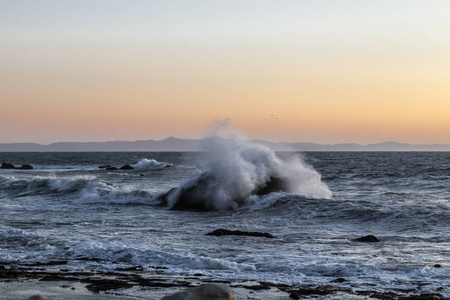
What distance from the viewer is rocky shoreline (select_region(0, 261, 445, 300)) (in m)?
8.34

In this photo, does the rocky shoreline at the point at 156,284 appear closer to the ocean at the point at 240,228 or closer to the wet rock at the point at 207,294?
the ocean at the point at 240,228

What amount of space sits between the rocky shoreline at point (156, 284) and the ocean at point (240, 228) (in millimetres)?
199

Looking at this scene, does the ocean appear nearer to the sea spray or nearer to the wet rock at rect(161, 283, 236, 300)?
the sea spray

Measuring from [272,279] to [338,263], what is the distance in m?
1.71

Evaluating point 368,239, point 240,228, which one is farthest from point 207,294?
point 240,228

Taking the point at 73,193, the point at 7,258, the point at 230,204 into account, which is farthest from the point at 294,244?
the point at 73,193

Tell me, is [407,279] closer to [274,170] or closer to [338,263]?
[338,263]

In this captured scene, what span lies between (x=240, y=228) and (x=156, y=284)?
718 centimetres

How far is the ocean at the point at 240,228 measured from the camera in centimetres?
1016

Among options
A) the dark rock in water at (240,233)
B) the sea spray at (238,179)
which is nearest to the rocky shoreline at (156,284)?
the dark rock in water at (240,233)

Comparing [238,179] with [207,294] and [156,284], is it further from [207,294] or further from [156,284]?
[207,294]

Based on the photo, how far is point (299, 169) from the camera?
27.5 metres

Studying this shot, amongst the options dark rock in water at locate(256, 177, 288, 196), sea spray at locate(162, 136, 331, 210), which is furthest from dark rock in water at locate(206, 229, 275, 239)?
dark rock in water at locate(256, 177, 288, 196)

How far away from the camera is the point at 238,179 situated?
24656 millimetres
